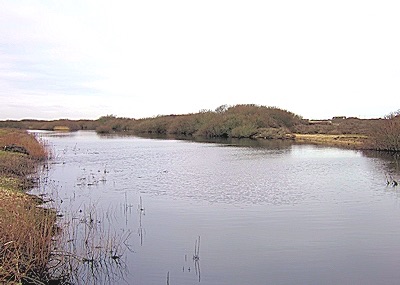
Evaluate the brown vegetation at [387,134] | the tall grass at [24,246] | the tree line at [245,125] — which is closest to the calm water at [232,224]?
the tall grass at [24,246]

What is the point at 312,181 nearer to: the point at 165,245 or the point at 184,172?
the point at 184,172

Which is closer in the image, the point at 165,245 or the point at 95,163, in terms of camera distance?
the point at 165,245

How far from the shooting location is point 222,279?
8.35 meters

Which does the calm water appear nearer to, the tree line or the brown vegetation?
the brown vegetation

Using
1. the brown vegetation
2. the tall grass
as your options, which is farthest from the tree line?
the tall grass

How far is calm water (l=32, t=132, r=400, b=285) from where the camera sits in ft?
28.6

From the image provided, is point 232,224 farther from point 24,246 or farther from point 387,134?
point 387,134

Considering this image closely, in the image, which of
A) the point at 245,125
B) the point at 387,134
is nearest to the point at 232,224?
the point at 387,134

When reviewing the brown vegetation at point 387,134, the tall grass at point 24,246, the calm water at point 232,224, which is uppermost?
the brown vegetation at point 387,134

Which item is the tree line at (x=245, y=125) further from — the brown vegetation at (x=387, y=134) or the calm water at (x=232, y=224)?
the calm water at (x=232, y=224)

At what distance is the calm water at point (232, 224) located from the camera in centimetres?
873

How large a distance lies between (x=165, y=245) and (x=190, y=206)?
4277 mm

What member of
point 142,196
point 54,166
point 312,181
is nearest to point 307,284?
point 142,196

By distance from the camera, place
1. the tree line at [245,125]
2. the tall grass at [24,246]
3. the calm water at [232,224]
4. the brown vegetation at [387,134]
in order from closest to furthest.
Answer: the tall grass at [24,246] < the calm water at [232,224] < the brown vegetation at [387,134] < the tree line at [245,125]
